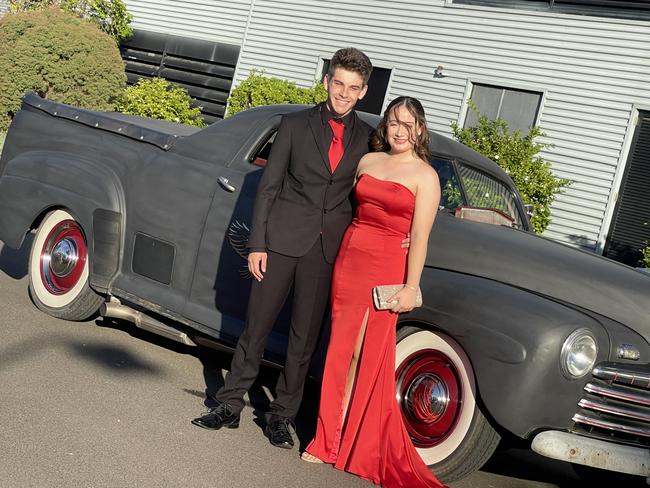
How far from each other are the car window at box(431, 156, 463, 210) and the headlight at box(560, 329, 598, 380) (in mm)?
1289

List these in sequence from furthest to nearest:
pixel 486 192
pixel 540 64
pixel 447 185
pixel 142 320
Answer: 1. pixel 540 64
2. pixel 142 320
3. pixel 486 192
4. pixel 447 185

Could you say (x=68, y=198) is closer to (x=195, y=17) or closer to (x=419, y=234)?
(x=419, y=234)

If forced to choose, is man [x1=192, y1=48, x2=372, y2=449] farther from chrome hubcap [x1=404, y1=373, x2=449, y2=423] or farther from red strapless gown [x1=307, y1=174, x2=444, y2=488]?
chrome hubcap [x1=404, y1=373, x2=449, y2=423]

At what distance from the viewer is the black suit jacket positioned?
5.09 meters

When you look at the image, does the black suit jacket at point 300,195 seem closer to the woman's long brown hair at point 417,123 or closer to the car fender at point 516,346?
the woman's long brown hair at point 417,123

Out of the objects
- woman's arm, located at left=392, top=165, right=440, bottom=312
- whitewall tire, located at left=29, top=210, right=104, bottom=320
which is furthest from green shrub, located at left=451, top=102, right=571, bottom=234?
woman's arm, located at left=392, top=165, right=440, bottom=312

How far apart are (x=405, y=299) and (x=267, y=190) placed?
90 centimetres

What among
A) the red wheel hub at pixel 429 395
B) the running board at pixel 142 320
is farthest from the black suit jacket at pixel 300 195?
the running board at pixel 142 320

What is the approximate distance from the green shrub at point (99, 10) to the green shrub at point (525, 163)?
10.2m

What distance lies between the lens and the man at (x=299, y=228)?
16.7 ft

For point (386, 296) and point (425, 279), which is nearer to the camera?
point (386, 296)

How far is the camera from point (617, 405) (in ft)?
15.5

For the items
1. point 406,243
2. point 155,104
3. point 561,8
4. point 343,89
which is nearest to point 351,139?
point 343,89

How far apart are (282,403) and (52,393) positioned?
1.23m
